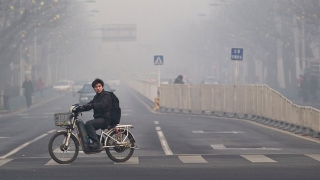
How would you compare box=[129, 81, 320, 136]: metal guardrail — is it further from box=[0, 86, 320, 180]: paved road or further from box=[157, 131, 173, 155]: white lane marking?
box=[157, 131, 173, 155]: white lane marking

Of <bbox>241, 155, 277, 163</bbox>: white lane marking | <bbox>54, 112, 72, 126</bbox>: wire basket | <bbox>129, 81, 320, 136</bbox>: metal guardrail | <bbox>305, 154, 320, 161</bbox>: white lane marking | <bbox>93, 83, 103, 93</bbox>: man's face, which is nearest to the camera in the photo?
<bbox>54, 112, 72, 126</bbox>: wire basket

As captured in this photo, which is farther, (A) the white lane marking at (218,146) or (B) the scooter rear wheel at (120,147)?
→ (A) the white lane marking at (218,146)

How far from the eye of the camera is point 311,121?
2677cm

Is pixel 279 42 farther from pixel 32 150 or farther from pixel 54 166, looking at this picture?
pixel 54 166

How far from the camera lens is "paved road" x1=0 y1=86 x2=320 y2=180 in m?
15.9

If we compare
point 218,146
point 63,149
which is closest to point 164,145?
point 218,146

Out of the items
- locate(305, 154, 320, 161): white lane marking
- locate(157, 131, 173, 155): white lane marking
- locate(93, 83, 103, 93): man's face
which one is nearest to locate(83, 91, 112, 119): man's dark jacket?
locate(93, 83, 103, 93): man's face

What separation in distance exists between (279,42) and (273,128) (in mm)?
49706

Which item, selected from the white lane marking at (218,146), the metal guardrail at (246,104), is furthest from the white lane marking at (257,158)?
the metal guardrail at (246,104)

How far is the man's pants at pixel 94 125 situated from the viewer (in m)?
18.2

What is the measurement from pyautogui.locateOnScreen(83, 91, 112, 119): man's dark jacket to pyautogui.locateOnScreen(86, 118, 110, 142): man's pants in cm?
10

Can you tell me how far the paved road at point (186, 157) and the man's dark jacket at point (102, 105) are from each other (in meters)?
0.92

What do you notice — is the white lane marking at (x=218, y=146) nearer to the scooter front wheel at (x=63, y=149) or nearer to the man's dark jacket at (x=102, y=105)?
the man's dark jacket at (x=102, y=105)

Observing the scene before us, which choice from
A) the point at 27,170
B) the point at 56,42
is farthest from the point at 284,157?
the point at 56,42
